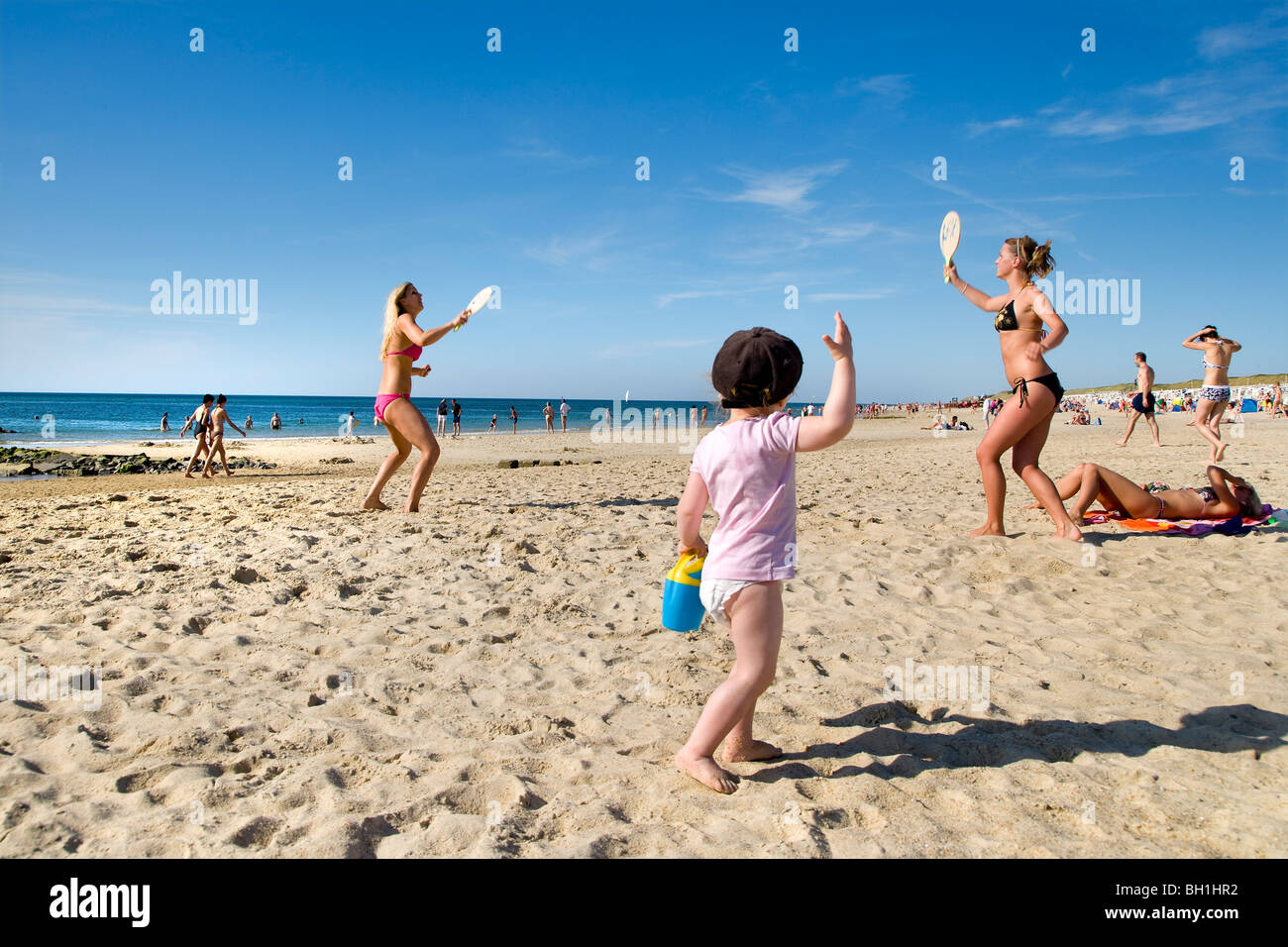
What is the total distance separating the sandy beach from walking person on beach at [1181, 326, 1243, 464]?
6.72 metres

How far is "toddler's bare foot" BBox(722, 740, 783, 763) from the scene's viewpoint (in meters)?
2.78

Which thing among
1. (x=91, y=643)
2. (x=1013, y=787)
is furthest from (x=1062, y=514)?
(x=91, y=643)

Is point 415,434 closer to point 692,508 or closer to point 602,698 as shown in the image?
point 602,698

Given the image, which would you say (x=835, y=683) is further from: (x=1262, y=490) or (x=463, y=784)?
(x=1262, y=490)

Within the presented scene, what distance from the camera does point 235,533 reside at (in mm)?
6523

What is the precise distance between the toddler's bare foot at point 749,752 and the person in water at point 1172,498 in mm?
5042

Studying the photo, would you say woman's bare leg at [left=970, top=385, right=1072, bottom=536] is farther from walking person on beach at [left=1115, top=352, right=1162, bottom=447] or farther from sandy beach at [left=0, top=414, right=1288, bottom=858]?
walking person on beach at [left=1115, top=352, right=1162, bottom=447]

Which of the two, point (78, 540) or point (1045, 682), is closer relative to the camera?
point (1045, 682)

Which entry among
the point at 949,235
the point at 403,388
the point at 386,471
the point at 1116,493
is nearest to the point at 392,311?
the point at 403,388

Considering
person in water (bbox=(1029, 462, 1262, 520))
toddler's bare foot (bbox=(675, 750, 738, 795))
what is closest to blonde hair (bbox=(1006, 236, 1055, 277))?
person in water (bbox=(1029, 462, 1262, 520))

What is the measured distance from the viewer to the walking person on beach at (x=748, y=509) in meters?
2.46

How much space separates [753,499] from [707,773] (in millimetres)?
974
